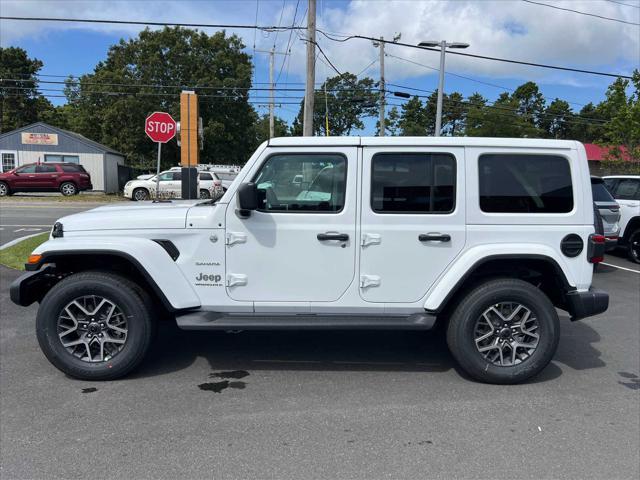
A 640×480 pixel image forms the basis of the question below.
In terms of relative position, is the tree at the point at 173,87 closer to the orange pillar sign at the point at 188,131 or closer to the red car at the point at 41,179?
the red car at the point at 41,179

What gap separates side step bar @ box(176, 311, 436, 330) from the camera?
3930 mm

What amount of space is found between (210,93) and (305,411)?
1495 inches

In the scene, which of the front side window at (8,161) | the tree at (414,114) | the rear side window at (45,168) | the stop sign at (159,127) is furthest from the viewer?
the tree at (414,114)

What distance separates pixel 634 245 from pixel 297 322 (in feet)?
31.0

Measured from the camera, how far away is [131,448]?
10.1ft

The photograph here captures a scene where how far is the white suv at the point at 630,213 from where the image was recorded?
10.5 metres

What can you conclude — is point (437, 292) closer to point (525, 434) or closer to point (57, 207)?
point (525, 434)

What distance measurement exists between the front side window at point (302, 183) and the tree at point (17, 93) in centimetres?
5657

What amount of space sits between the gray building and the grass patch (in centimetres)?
2488

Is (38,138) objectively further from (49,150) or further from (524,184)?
(524,184)

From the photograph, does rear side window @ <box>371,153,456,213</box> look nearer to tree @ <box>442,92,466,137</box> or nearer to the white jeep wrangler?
the white jeep wrangler

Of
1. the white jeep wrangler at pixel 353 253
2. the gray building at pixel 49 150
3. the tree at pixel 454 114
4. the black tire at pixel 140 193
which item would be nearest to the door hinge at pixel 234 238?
the white jeep wrangler at pixel 353 253

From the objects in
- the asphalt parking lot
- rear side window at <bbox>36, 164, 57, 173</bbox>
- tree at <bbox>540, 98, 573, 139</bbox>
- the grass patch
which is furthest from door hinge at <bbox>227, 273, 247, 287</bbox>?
tree at <bbox>540, 98, 573, 139</bbox>

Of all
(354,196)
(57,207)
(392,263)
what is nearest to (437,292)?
(392,263)
